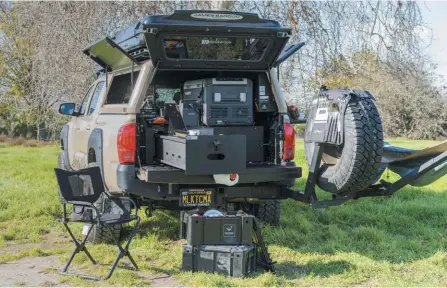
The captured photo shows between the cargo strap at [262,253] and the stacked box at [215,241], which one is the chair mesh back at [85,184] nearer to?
the stacked box at [215,241]

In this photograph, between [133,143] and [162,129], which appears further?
[162,129]

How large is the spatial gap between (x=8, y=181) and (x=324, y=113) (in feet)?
21.3

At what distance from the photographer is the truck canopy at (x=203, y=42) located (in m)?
5.47

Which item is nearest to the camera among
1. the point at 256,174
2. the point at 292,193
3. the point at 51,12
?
the point at 256,174

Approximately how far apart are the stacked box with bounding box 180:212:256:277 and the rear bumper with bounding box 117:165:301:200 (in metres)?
0.48

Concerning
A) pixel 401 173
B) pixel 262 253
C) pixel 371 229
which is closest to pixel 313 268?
pixel 262 253

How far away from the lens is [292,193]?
5988mm

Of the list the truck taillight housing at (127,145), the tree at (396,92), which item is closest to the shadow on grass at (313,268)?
the truck taillight housing at (127,145)

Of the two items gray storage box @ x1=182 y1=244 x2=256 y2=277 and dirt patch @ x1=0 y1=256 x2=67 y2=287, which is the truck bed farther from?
dirt patch @ x1=0 y1=256 x2=67 y2=287

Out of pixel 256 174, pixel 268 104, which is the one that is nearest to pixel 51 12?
pixel 268 104

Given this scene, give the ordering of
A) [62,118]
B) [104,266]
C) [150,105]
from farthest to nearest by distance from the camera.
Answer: [62,118], [150,105], [104,266]

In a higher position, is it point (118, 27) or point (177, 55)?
point (118, 27)

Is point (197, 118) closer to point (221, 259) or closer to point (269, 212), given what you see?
point (269, 212)

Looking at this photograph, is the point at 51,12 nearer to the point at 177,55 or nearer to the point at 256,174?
the point at 177,55
